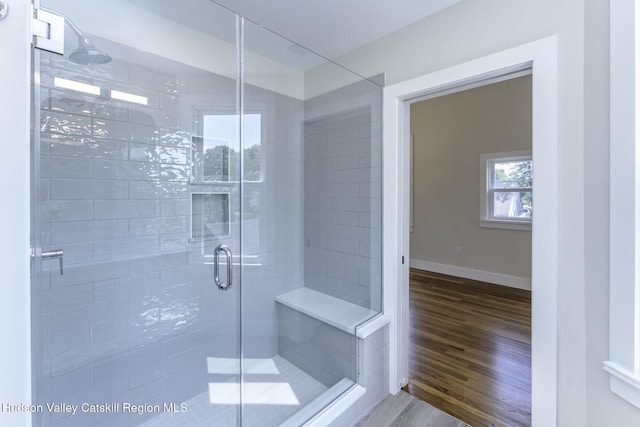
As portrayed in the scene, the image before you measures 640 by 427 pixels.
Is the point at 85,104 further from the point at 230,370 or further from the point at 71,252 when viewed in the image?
the point at 230,370

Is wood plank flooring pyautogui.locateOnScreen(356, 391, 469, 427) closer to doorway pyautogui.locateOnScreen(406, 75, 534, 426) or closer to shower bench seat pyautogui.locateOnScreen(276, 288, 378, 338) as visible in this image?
doorway pyautogui.locateOnScreen(406, 75, 534, 426)

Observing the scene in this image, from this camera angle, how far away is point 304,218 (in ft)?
8.65

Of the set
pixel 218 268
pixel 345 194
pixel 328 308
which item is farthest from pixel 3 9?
pixel 328 308

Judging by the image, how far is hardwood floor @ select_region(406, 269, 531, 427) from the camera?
72.4 inches

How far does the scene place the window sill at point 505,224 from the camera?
389 centimetres

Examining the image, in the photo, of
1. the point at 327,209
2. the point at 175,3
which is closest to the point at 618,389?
the point at 327,209

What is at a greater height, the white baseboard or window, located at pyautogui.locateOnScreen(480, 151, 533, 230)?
window, located at pyautogui.locateOnScreen(480, 151, 533, 230)

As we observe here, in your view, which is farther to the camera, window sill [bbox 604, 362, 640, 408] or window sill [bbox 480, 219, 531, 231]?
window sill [bbox 480, 219, 531, 231]

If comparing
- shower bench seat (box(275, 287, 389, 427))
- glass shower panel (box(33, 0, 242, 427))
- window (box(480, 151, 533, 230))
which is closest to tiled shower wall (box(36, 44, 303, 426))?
glass shower panel (box(33, 0, 242, 427))

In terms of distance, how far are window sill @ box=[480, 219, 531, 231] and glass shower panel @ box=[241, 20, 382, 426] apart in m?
2.94

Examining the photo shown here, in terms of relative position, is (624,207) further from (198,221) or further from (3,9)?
(198,221)

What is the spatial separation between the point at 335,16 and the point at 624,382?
238 centimetres

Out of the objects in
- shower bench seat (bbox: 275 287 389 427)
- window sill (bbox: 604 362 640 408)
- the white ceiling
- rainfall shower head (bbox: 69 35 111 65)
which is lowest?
shower bench seat (bbox: 275 287 389 427)

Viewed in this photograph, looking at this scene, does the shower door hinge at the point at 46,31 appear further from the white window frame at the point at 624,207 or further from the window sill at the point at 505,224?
the window sill at the point at 505,224
